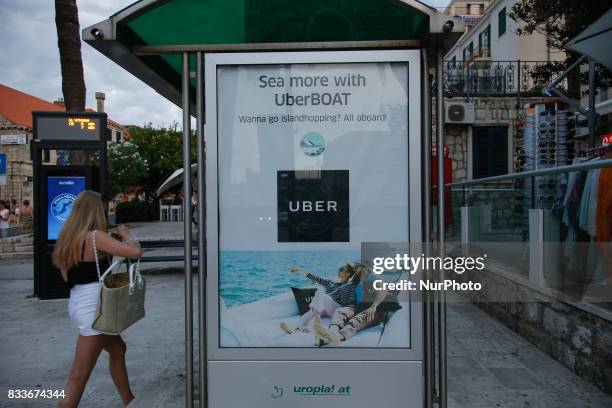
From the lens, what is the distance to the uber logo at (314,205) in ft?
11.3

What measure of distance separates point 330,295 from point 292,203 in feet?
2.11

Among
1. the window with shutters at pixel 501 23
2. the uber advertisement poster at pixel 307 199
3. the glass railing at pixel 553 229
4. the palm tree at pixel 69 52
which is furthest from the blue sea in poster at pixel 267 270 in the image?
the window with shutters at pixel 501 23

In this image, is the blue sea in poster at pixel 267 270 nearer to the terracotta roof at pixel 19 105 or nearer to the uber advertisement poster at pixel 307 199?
the uber advertisement poster at pixel 307 199

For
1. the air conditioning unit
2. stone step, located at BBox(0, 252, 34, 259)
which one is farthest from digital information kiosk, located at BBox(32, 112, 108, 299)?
the air conditioning unit

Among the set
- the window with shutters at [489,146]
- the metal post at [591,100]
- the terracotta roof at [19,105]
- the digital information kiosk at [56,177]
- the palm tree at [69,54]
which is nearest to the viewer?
the digital information kiosk at [56,177]

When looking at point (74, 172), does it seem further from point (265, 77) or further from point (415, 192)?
point (415, 192)

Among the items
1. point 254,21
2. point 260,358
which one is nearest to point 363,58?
point 254,21

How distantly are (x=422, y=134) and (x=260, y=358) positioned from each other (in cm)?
179

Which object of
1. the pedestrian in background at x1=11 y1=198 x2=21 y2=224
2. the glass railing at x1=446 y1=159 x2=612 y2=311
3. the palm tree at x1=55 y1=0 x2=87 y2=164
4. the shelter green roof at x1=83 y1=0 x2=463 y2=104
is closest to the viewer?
the shelter green roof at x1=83 y1=0 x2=463 y2=104

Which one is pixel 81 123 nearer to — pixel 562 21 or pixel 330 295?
pixel 330 295

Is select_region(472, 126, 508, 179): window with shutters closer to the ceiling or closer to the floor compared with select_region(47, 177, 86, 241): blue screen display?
closer to the ceiling

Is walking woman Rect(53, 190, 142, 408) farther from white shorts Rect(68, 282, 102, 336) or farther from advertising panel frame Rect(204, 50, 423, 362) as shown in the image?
advertising panel frame Rect(204, 50, 423, 362)

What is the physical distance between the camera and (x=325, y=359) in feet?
11.2

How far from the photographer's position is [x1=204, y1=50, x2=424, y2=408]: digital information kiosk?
3400mm
